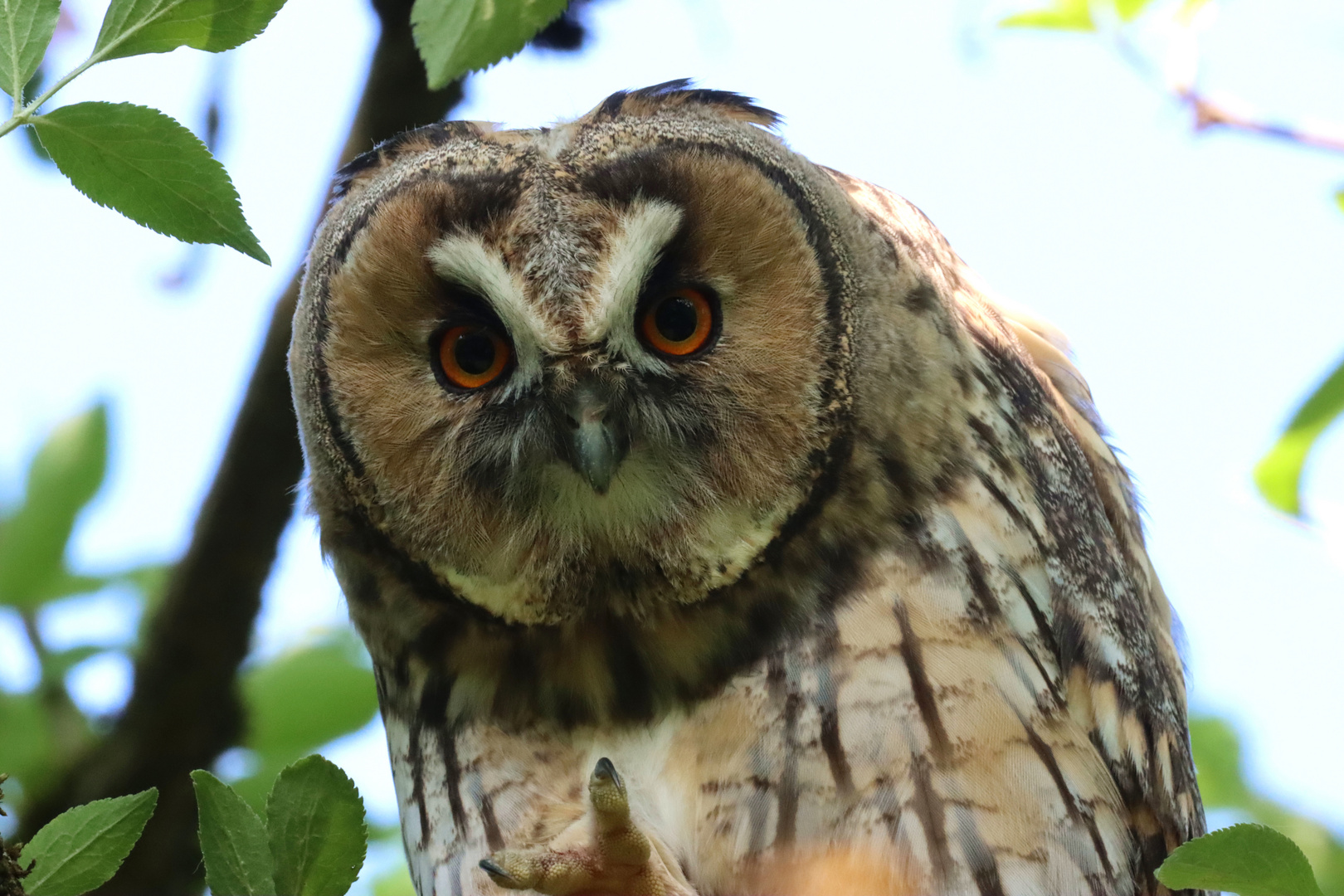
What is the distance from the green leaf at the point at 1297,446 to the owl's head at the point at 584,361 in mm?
687

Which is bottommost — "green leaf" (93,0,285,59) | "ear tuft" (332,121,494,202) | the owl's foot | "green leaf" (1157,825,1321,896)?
"green leaf" (1157,825,1321,896)

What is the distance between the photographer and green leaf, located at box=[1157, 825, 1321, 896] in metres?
1.11

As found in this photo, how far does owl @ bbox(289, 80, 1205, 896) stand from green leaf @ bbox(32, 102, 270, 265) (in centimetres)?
84

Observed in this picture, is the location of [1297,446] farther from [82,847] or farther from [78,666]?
[78,666]

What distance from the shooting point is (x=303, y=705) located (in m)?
2.62

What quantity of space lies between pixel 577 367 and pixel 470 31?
0.76m

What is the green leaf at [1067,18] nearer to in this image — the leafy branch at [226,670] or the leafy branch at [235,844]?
the leafy branch at [226,670]

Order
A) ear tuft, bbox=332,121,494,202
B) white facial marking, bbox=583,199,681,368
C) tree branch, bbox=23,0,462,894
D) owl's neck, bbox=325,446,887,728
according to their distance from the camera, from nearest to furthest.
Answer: white facial marking, bbox=583,199,681,368 < owl's neck, bbox=325,446,887,728 < ear tuft, bbox=332,121,494,202 < tree branch, bbox=23,0,462,894

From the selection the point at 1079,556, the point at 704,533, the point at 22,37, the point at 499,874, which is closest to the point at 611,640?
the point at 704,533

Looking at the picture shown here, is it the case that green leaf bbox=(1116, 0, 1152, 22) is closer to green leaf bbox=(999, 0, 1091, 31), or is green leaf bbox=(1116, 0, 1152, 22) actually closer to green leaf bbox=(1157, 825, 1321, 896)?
green leaf bbox=(999, 0, 1091, 31)

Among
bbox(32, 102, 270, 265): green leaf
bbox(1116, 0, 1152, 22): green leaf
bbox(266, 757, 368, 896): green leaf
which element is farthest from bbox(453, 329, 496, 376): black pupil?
bbox(1116, 0, 1152, 22): green leaf

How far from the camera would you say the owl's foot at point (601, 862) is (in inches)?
66.1

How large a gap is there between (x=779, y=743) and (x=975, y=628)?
39 centimetres

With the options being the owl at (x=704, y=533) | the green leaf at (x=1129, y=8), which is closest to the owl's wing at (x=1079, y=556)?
the owl at (x=704, y=533)
